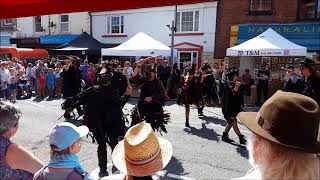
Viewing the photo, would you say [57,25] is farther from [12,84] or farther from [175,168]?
[175,168]

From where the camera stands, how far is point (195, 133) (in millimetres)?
8664

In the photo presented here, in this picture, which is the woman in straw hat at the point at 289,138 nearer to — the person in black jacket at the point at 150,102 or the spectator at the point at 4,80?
the person in black jacket at the point at 150,102

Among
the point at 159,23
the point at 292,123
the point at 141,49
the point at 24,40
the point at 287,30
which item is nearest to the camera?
the point at 292,123

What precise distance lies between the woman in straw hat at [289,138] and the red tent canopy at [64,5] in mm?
1735

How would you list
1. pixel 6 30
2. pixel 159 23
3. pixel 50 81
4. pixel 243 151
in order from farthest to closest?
pixel 6 30 → pixel 159 23 → pixel 50 81 → pixel 243 151

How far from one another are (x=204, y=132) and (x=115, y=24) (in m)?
16.5

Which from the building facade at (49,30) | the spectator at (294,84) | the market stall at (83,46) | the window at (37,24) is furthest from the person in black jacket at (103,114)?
the window at (37,24)

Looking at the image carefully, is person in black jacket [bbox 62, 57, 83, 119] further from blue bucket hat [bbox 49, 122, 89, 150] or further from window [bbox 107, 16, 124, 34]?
window [bbox 107, 16, 124, 34]

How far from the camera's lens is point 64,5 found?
303 cm

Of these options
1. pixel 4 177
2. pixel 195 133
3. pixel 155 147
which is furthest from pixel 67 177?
pixel 195 133

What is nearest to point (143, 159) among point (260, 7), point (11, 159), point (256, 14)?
point (11, 159)

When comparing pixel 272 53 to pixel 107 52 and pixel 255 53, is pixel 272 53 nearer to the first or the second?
pixel 255 53

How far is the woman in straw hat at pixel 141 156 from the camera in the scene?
1.92 metres

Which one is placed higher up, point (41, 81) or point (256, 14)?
point (256, 14)
